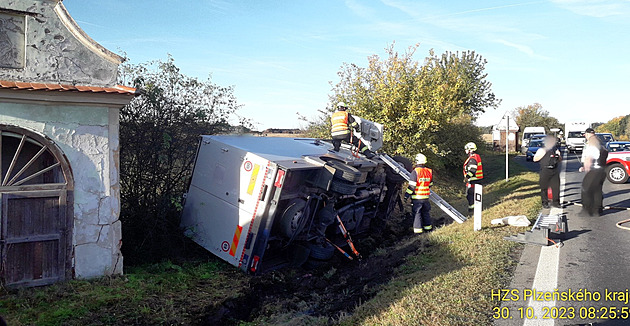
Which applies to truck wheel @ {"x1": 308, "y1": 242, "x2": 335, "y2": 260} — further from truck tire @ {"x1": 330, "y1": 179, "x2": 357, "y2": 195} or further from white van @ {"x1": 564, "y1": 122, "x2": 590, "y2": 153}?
white van @ {"x1": 564, "y1": 122, "x2": 590, "y2": 153}

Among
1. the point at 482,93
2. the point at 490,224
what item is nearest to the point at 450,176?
the point at 490,224

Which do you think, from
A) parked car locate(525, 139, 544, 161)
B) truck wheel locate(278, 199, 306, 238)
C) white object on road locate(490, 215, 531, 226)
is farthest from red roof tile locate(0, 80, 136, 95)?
parked car locate(525, 139, 544, 161)

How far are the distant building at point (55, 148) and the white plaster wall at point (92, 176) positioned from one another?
13 millimetres

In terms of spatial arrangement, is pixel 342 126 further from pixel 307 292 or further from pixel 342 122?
pixel 307 292

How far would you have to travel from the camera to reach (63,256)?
6.75 meters

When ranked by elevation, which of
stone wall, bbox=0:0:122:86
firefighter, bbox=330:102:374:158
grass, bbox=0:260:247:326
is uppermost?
stone wall, bbox=0:0:122:86

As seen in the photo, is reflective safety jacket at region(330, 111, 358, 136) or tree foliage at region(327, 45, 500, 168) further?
tree foliage at region(327, 45, 500, 168)

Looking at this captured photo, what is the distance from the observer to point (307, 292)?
22.6ft

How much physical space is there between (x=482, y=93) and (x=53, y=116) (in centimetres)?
3863

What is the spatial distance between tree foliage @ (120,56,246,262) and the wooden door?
55.4 inches

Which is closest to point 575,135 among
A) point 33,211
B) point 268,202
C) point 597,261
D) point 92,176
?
point 597,261

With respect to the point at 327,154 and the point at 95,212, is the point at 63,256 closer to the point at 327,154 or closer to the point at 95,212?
the point at 95,212

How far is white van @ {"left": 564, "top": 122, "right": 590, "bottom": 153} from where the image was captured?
34.1 metres

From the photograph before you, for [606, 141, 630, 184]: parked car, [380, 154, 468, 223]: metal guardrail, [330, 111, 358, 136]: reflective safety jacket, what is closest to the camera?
[330, 111, 358, 136]: reflective safety jacket
